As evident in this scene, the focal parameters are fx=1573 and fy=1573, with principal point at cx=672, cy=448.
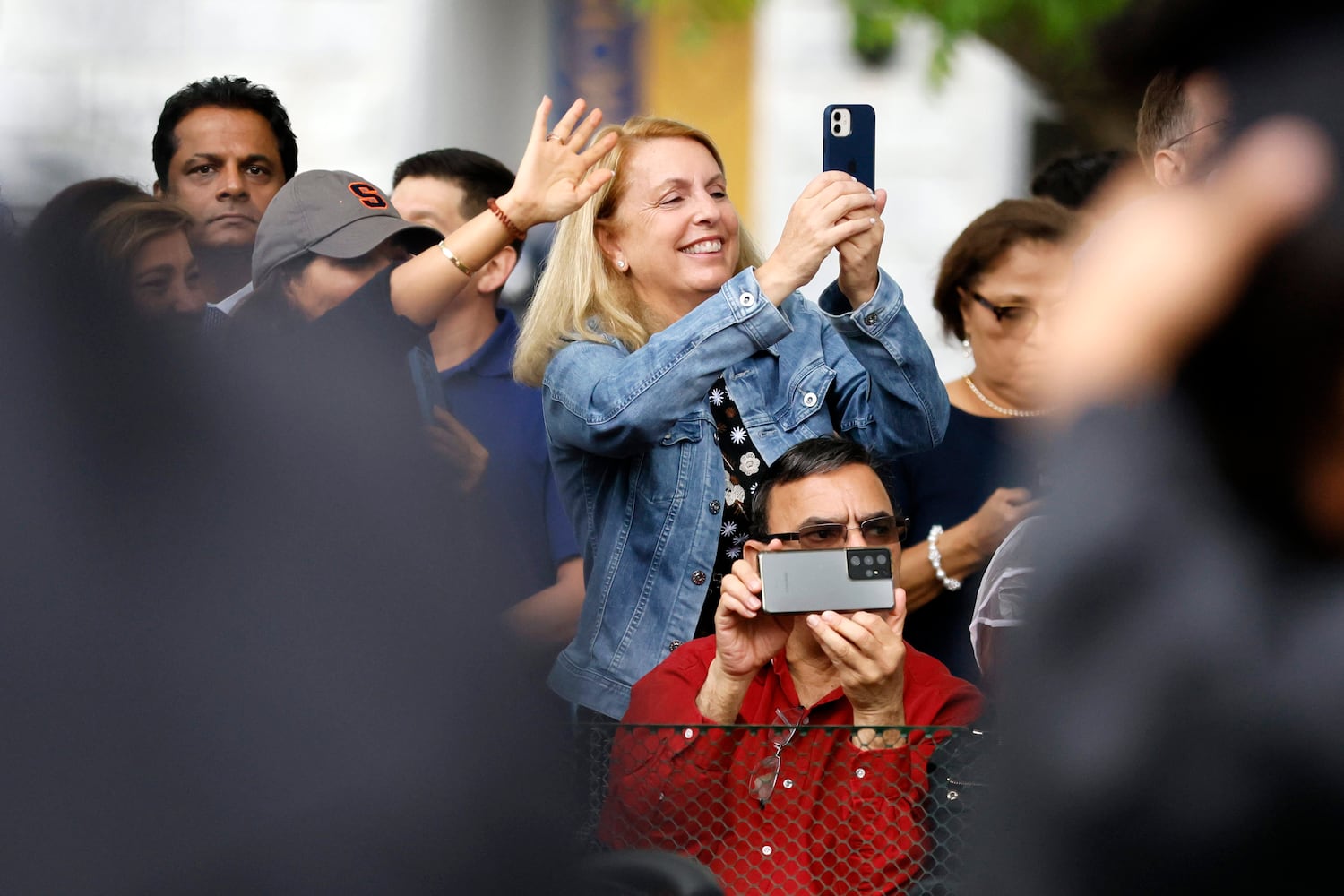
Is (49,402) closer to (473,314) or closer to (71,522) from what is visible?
(71,522)

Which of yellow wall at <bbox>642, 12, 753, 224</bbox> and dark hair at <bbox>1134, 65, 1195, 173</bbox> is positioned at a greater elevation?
yellow wall at <bbox>642, 12, 753, 224</bbox>

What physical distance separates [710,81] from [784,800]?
12.7 feet

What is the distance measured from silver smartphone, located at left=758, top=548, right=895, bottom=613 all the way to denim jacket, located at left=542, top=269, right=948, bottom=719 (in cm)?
34

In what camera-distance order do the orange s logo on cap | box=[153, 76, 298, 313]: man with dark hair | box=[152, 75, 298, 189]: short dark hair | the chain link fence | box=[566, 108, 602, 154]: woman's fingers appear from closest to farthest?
box=[152, 75, 298, 189]: short dark hair, box=[153, 76, 298, 313]: man with dark hair, the chain link fence, box=[566, 108, 602, 154]: woman's fingers, the orange s logo on cap

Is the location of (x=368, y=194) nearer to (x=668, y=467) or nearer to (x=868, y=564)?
(x=668, y=467)

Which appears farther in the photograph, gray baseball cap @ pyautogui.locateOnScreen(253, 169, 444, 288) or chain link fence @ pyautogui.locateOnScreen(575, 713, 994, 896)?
gray baseball cap @ pyautogui.locateOnScreen(253, 169, 444, 288)

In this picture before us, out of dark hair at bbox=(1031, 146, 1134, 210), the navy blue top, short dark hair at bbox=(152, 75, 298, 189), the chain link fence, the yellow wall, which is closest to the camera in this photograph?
short dark hair at bbox=(152, 75, 298, 189)

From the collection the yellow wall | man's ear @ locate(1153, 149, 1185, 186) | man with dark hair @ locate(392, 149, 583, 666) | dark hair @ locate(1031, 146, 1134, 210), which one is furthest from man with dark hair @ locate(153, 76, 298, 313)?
the yellow wall

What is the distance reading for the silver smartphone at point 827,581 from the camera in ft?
6.79

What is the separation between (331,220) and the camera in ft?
8.41

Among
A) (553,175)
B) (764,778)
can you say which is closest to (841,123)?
(553,175)

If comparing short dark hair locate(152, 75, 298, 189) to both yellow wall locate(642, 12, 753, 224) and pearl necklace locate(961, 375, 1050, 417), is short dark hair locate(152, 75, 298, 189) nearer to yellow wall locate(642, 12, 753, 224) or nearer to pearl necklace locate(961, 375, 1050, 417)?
pearl necklace locate(961, 375, 1050, 417)

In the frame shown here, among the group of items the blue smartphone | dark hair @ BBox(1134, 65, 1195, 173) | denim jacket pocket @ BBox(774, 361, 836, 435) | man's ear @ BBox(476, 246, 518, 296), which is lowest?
denim jacket pocket @ BBox(774, 361, 836, 435)

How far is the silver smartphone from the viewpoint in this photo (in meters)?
2.07
